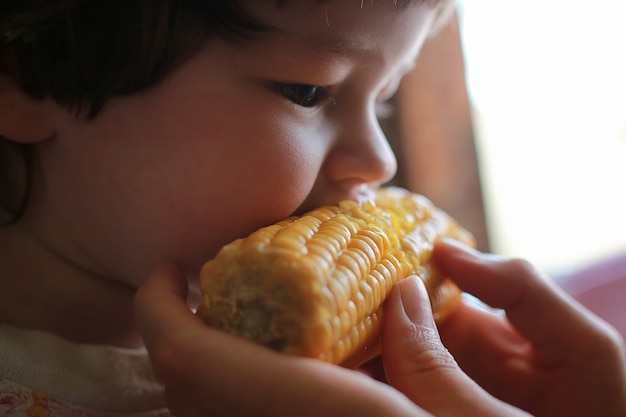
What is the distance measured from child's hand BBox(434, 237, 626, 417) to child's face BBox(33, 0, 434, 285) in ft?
0.85

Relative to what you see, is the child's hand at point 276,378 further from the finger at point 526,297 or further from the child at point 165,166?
the finger at point 526,297

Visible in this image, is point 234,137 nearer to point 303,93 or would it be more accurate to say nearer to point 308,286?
point 303,93

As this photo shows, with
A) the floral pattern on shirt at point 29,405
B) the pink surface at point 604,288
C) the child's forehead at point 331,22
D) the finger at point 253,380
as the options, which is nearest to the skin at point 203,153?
the child's forehead at point 331,22

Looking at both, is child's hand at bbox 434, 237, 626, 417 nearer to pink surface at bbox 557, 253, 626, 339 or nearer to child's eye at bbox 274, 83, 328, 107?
child's eye at bbox 274, 83, 328, 107

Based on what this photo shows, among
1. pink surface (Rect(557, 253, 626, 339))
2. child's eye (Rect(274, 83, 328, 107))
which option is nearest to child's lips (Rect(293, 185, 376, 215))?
child's eye (Rect(274, 83, 328, 107))

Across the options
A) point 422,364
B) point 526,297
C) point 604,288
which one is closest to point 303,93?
point 422,364

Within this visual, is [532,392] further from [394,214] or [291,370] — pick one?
[291,370]

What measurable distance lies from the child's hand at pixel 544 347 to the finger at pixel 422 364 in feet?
0.85

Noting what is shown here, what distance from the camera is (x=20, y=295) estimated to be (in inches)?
35.2

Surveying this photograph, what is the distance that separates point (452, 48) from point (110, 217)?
1.28m

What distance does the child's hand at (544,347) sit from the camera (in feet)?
3.01

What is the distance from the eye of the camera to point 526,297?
0.97 metres

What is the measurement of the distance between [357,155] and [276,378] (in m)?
0.38

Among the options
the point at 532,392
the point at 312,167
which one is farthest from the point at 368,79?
the point at 532,392
